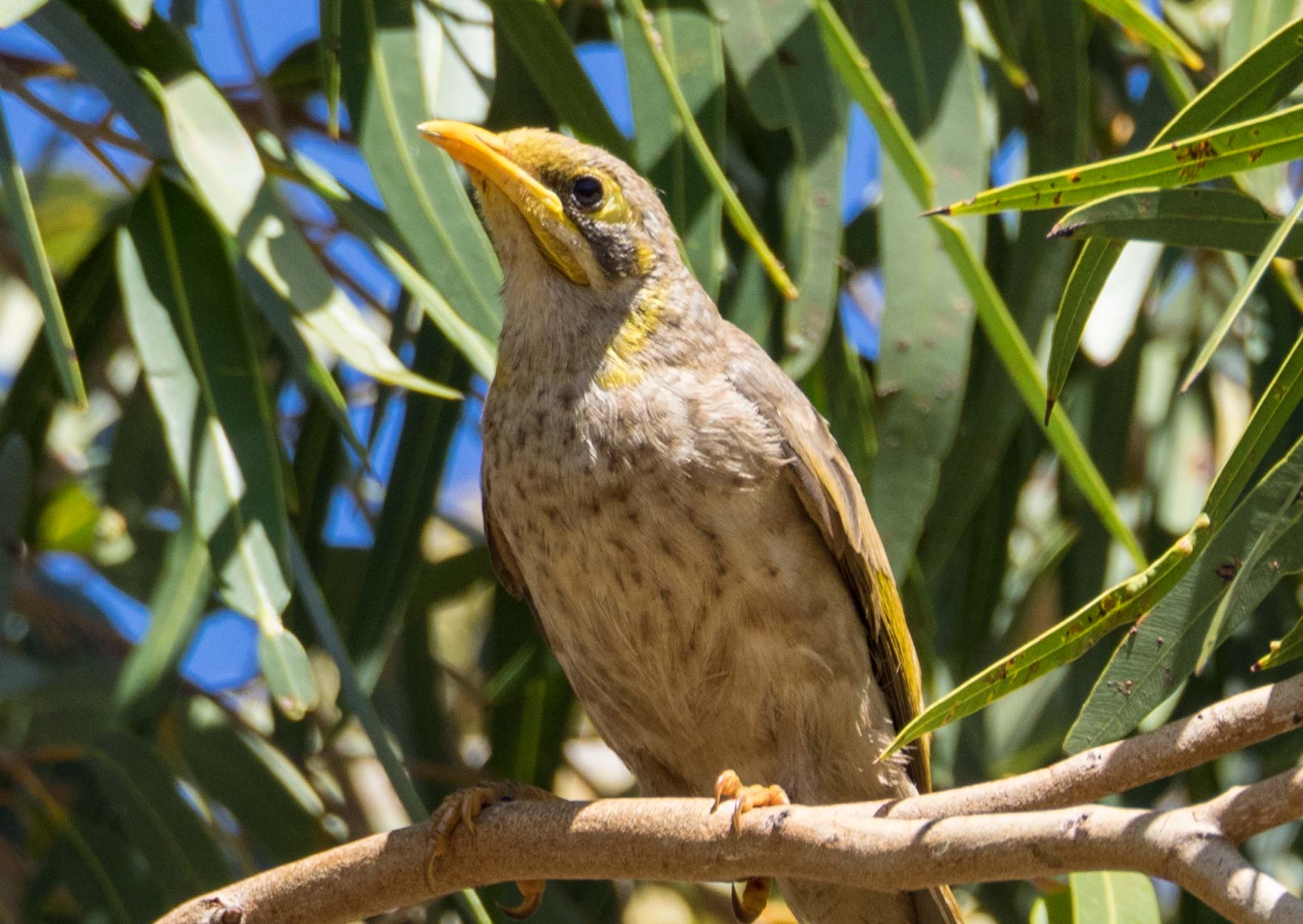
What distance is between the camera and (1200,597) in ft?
7.66

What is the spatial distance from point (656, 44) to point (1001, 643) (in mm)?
2351

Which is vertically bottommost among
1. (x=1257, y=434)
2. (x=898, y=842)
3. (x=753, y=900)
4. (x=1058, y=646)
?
(x=753, y=900)

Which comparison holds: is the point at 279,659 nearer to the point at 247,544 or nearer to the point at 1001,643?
the point at 247,544

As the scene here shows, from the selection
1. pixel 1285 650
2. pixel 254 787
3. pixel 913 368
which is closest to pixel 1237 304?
pixel 1285 650

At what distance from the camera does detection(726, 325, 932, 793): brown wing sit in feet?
10.5

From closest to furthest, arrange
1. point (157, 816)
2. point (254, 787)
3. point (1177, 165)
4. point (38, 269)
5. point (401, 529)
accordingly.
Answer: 1. point (1177, 165)
2. point (38, 269)
3. point (401, 529)
4. point (157, 816)
5. point (254, 787)

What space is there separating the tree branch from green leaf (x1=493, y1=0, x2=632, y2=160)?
1.39 m

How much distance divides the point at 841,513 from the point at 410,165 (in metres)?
1.04

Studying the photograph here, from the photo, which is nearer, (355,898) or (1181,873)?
(1181,873)

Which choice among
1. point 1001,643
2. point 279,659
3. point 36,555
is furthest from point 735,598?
point 36,555

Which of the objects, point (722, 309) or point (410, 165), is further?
point (722, 309)

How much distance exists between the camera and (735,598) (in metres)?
3.07

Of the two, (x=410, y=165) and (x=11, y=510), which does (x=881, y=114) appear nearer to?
(x=410, y=165)

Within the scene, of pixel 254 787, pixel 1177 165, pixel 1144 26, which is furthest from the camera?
pixel 254 787
